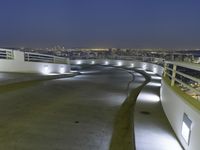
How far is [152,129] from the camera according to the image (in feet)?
13.9

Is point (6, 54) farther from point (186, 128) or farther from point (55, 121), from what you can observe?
point (186, 128)

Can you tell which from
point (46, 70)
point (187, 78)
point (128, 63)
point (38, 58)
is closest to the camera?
point (187, 78)

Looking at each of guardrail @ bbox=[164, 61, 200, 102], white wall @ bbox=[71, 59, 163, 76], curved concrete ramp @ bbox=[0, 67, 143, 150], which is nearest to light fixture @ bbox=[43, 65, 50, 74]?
curved concrete ramp @ bbox=[0, 67, 143, 150]

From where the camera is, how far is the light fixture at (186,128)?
10.8 ft

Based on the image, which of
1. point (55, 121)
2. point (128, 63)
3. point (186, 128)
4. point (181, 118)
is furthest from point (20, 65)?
point (128, 63)

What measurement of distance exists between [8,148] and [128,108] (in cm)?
408

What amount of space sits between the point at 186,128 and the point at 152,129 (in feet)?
3.00

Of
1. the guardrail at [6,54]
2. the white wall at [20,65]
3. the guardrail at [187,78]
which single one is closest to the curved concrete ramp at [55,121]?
the guardrail at [187,78]

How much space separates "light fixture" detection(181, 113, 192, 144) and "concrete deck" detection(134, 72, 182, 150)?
0.85ft

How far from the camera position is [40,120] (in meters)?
5.10

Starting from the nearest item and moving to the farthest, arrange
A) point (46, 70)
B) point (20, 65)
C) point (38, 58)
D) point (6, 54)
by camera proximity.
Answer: point (6, 54), point (20, 65), point (46, 70), point (38, 58)

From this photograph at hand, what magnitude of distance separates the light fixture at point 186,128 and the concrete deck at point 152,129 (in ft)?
0.85

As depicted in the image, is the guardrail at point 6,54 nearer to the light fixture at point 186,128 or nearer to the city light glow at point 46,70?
the city light glow at point 46,70

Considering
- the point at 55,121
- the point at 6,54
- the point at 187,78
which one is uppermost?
the point at 6,54
